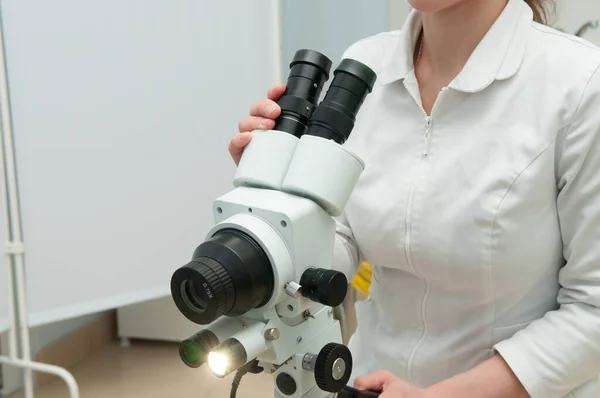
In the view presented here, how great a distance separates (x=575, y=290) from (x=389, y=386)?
264 mm

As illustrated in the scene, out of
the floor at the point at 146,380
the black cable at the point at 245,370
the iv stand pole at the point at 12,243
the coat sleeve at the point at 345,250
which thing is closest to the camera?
the black cable at the point at 245,370

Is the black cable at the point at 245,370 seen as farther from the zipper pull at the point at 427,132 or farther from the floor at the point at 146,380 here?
the floor at the point at 146,380

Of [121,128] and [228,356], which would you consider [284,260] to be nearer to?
[228,356]

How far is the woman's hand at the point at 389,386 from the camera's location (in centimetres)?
71

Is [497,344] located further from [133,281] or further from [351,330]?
[351,330]

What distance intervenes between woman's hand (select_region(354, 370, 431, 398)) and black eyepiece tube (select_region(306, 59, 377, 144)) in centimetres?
30

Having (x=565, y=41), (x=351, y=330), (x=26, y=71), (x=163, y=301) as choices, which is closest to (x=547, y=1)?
(x=565, y=41)

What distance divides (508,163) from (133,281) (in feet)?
3.79

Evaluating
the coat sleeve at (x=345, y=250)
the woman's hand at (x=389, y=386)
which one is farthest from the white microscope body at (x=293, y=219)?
the coat sleeve at (x=345, y=250)

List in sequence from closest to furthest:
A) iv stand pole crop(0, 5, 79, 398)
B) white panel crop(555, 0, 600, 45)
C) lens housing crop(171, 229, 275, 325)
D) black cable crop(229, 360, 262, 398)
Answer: lens housing crop(171, 229, 275, 325) → black cable crop(229, 360, 262, 398) → iv stand pole crop(0, 5, 79, 398) → white panel crop(555, 0, 600, 45)

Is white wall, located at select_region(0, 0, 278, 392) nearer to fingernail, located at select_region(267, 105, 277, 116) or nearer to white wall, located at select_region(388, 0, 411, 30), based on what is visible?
white wall, located at select_region(388, 0, 411, 30)

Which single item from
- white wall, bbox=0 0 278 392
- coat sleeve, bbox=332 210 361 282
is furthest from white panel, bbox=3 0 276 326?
coat sleeve, bbox=332 210 361 282

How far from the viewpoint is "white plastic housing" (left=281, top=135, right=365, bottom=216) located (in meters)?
0.63

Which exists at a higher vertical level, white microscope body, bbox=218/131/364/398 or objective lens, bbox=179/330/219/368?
white microscope body, bbox=218/131/364/398
